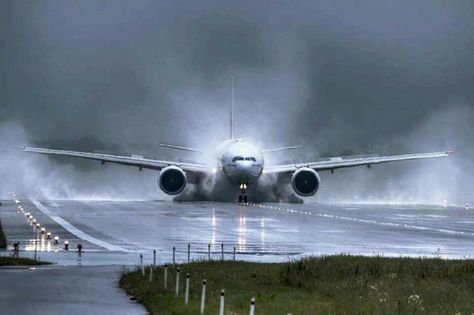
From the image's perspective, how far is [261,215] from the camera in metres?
75.0

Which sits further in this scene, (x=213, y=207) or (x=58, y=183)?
(x=58, y=183)

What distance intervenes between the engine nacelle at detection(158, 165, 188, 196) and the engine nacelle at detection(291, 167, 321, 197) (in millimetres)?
9125

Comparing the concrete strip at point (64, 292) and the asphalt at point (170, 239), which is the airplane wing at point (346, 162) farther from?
the concrete strip at point (64, 292)

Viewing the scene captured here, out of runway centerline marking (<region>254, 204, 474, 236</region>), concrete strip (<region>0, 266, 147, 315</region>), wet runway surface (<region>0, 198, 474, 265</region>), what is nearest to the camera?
concrete strip (<region>0, 266, 147, 315</region>)

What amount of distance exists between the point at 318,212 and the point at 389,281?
49901mm

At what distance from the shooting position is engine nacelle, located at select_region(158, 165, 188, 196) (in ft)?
305

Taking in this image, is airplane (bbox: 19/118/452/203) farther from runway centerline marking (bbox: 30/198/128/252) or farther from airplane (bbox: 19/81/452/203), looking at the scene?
runway centerline marking (bbox: 30/198/128/252)

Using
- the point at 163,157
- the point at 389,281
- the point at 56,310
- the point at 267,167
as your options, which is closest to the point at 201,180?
the point at 267,167

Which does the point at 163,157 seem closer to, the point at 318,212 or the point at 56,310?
the point at 318,212

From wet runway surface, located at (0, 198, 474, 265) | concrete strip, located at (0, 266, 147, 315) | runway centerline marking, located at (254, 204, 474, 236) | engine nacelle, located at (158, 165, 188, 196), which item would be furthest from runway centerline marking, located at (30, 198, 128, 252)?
runway centerline marking, located at (254, 204, 474, 236)

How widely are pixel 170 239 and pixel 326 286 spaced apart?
68.4ft


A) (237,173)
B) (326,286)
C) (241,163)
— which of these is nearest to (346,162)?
(237,173)

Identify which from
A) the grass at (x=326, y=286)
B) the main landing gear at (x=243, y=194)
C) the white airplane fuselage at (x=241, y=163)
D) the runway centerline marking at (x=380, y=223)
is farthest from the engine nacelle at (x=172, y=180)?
the grass at (x=326, y=286)

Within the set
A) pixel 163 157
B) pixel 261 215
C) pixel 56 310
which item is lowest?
pixel 56 310
